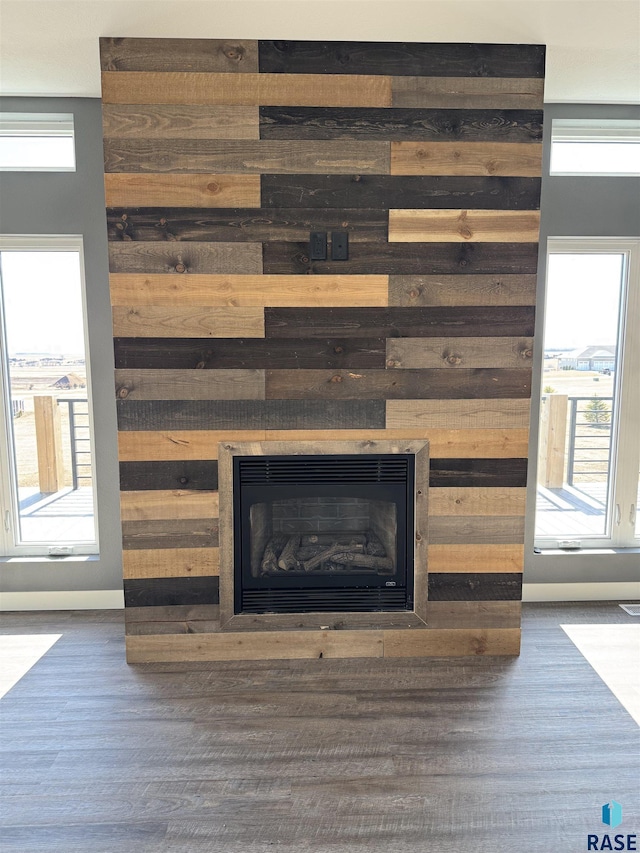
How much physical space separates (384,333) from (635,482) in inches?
75.3

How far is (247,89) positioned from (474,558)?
2.30 metres

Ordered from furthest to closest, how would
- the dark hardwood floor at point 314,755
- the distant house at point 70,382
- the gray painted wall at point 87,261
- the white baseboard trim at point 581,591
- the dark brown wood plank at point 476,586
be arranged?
1. the white baseboard trim at point 581,591
2. the distant house at point 70,382
3. the gray painted wall at point 87,261
4. the dark brown wood plank at point 476,586
5. the dark hardwood floor at point 314,755

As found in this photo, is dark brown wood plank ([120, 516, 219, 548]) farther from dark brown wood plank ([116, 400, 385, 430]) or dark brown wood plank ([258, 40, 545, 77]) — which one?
dark brown wood plank ([258, 40, 545, 77])

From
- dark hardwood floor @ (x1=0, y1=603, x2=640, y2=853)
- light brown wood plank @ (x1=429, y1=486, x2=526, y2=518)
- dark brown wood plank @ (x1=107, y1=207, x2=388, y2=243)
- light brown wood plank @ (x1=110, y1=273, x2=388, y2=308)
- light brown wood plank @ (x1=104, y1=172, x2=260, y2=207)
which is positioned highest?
light brown wood plank @ (x1=104, y1=172, x2=260, y2=207)

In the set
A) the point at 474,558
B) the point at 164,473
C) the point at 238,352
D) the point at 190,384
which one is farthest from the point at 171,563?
the point at 474,558

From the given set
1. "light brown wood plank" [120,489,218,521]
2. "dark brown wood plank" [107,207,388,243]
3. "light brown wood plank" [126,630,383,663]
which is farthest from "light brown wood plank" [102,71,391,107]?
"light brown wood plank" [126,630,383,663]

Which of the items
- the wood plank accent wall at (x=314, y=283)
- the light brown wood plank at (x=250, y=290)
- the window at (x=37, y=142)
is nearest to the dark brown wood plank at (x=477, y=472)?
the wood plank accent wall at (x=314, y=283)

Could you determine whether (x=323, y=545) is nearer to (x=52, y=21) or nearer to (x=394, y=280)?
(x=394, y=280)

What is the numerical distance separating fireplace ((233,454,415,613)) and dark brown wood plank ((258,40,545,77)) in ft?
5.43

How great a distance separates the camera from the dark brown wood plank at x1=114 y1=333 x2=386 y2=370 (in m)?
2.79

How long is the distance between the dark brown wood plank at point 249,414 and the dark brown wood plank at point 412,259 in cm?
58

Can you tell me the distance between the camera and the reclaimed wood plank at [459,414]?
2.87 m

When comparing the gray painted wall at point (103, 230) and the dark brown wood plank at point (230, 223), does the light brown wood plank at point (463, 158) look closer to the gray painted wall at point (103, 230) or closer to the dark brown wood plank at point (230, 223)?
the dark brown wood plank at point (230, 223)

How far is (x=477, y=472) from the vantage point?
2924mm
